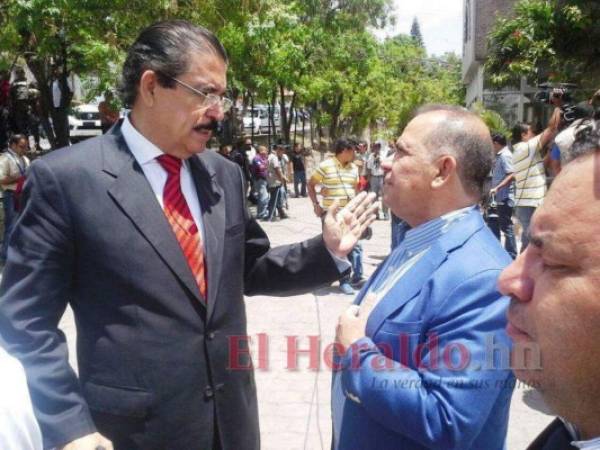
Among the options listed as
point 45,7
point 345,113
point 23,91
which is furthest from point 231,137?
point 345,113

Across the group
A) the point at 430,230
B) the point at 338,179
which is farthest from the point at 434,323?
the point at 338,179

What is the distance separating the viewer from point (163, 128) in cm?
201

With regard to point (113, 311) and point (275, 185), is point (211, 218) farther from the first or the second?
point (275, 185)

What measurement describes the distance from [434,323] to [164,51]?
4.03 feet

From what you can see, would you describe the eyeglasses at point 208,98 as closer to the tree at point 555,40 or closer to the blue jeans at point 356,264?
the blue jeans at point 356,264

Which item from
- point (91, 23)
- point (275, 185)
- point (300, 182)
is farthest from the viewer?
point (300, 182)

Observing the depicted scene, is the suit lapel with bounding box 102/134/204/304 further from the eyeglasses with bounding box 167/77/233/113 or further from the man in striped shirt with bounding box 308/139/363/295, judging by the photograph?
the man in striped shirt with bounding box 308/139/363/295

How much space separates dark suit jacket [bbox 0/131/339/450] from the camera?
175 cm

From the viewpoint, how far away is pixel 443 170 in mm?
1926

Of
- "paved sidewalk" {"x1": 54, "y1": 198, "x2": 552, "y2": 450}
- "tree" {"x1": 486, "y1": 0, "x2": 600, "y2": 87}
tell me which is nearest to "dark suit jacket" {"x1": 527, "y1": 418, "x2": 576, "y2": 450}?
"paved sidewalk" {"x1": 54, "y1": 198, "x2": 552, "y2": 450}

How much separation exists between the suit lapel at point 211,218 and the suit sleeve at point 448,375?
1.74 feet

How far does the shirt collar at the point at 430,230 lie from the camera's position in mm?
1862

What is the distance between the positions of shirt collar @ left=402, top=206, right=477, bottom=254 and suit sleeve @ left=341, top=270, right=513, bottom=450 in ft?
0.82

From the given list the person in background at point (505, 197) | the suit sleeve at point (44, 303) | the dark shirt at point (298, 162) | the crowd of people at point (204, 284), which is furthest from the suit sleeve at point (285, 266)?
the dark shirt at point (298, 162)
